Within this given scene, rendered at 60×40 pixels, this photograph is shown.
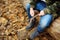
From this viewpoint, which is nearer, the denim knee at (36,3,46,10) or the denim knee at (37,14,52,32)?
the denim knee at (37,14,52,32)

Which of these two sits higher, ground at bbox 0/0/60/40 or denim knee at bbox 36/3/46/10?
denim knee at bbox 36/3/46/10

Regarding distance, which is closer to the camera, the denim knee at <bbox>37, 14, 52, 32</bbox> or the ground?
the denim knee at <bbox>37, 14, 52, 32</bbox>

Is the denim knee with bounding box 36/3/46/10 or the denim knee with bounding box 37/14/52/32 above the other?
the denim knee with bounding box 36/3/46/10

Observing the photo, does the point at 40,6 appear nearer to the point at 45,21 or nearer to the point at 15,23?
the point at 45,21

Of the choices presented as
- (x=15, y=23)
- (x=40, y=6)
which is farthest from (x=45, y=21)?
(x=15, y=23)

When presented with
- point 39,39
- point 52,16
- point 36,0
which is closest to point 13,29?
point 39,39

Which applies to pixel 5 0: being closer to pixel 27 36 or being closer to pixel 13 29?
pixel 13 29

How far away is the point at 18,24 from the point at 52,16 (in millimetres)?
630

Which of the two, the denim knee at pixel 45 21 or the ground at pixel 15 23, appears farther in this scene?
the ground at pixel 15 23

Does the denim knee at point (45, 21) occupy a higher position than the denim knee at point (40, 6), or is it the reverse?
the denim knee at point (40, 6)

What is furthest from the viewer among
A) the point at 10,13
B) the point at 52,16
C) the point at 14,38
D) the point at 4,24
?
the point at 10,13

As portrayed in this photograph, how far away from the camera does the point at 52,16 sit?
4.91 ft

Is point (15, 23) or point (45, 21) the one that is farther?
point (15, 23)

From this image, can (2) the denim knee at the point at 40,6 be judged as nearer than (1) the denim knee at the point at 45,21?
No
